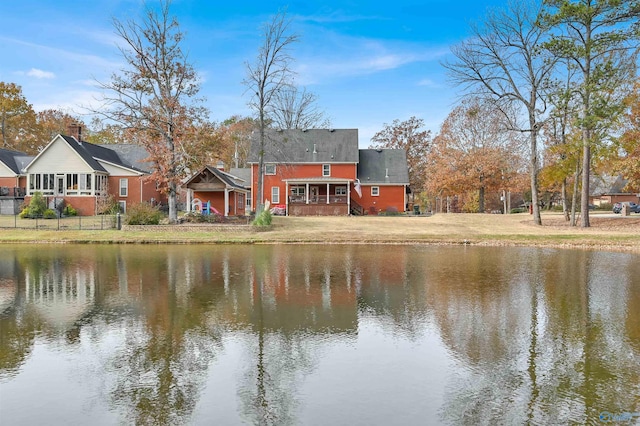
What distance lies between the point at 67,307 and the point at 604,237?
26.4 meters

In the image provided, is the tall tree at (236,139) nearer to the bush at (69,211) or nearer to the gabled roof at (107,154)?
the gabled roof at (107,154)

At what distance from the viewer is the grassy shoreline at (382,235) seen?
84.5ft

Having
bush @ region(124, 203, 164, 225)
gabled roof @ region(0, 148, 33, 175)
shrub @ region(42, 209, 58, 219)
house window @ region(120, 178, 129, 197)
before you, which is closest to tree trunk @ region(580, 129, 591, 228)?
bush @ region(124, 203, 164, 225)

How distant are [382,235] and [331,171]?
22.1 m

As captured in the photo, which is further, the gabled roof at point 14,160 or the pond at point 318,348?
the gabled roof at point 14,160

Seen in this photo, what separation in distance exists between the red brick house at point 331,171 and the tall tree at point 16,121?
38265mm

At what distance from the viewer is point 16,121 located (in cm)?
6619

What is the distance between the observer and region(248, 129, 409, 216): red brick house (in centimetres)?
4862

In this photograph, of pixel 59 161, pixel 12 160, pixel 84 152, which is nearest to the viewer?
pixel 59 161

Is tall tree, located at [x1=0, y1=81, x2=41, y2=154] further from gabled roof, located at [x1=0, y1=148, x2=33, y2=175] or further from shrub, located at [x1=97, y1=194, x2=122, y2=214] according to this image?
shrub, located at [x1=97, y1=194, x2=122, y2=214]

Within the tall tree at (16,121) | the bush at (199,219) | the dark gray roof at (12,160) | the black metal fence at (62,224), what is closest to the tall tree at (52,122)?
the tall tree at (16,121)

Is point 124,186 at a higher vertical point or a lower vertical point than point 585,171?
lower

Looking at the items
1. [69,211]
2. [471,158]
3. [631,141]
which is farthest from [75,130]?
[631,141]

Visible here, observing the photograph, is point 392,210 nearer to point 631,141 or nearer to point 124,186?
point 631,141
